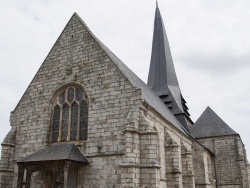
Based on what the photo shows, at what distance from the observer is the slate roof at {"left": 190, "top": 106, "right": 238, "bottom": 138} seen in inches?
774

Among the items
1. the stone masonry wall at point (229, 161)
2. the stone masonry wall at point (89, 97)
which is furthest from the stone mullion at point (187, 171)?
the stone masonry wall at point (89, 97)

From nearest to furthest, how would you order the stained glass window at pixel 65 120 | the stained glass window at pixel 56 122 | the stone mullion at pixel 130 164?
the stone mullion at pixel 130 164 < the stained glass window at pixel 65 120 < the stained glass window at pixel 56 122

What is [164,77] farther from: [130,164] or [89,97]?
[130,164]

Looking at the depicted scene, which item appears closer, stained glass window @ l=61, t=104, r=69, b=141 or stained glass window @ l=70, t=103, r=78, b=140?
stained glass window @ l=70, t=103, r=78, b=140

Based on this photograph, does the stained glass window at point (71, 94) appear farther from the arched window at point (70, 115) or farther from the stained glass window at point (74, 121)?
the stained glass window at point (74, 121)

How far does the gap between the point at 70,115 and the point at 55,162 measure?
2380 mm

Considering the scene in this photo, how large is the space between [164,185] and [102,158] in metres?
3.61

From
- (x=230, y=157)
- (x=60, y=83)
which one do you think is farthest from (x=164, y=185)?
(x=230, y=157)

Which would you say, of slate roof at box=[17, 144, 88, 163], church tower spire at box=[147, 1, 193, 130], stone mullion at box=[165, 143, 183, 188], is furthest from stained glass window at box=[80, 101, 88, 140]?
church tower spire at box=[147, 1, 193, 130]

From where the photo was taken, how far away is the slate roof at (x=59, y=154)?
Answer: 919 cm

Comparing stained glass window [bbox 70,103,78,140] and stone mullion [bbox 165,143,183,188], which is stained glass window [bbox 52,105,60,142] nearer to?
stained glass window [bbox 70,103,78,140]

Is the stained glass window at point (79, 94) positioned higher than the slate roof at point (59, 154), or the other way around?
the stained glass window at point (79, 94)

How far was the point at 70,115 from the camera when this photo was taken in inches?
438

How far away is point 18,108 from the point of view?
12.4 metres
